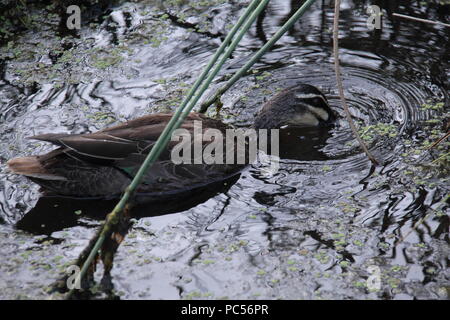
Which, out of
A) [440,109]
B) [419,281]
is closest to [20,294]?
[419,281]

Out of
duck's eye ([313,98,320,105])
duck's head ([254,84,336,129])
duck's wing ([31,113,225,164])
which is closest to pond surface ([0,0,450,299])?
duck's head ([254,84,336,129])

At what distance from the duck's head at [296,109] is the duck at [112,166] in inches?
33.5

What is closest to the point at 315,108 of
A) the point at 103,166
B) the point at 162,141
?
the point at 103,166

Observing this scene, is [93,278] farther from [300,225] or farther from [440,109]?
[440,109]

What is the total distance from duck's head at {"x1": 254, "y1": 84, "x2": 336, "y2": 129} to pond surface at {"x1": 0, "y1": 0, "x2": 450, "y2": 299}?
20 centimetres

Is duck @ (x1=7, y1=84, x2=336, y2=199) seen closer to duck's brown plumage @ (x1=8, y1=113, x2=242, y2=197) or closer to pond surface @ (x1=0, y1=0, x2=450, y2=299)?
duck's brown plumage @ (x1=8, y1=113, x2=242, y2=197)

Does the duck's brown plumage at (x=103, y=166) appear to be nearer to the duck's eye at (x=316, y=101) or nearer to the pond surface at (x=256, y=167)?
the pond surface at (x=256, y=167)

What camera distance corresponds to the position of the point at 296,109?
23.4 ft

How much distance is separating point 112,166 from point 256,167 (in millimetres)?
1339

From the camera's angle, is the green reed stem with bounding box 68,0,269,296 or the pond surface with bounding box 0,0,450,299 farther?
the pond surface with bounding box 0,0,450,299

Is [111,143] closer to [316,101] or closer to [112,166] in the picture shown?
[112,166]

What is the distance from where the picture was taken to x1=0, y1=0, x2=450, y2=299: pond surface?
5.04 metres

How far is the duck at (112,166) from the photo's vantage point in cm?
611
